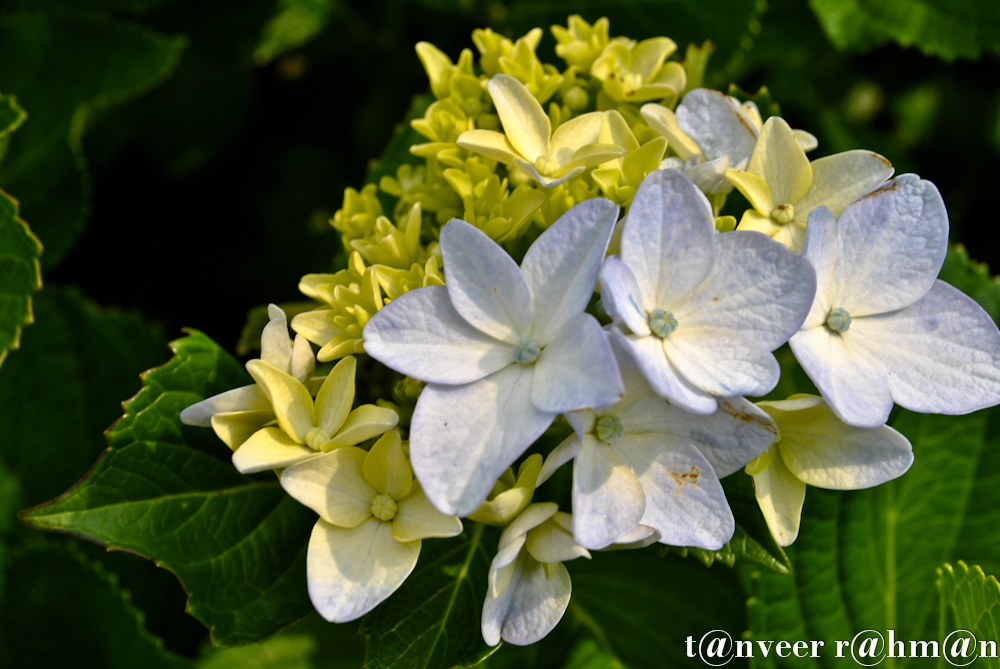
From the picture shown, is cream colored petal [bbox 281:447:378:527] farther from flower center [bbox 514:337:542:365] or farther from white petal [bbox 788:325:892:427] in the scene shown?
white petal [bbox 788:325:892:427]

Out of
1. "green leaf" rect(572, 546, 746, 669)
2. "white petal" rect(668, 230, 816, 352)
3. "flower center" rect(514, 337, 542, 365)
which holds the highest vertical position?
"white petal" rect(668, 230, 816, 352)

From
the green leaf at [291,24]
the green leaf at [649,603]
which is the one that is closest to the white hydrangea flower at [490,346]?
the green leaf at [649,603]

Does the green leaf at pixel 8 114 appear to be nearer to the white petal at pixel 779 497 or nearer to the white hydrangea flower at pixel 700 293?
the white hydrangea flower at pixel 700 293

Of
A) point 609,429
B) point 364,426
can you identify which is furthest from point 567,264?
point 364,426

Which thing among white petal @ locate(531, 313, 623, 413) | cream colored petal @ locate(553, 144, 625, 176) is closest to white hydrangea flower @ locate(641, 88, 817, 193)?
cream colored petal @ locate(553, 144, 625, 176)

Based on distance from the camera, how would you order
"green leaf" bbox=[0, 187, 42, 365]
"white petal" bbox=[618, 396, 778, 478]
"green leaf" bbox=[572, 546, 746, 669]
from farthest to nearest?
"green leaf" bbox=[572, 546, 746, 669] → "green leaf" bbox=[0, 187, 42, 365] → "white petal" bbox=[618, 396, 778, 478]
